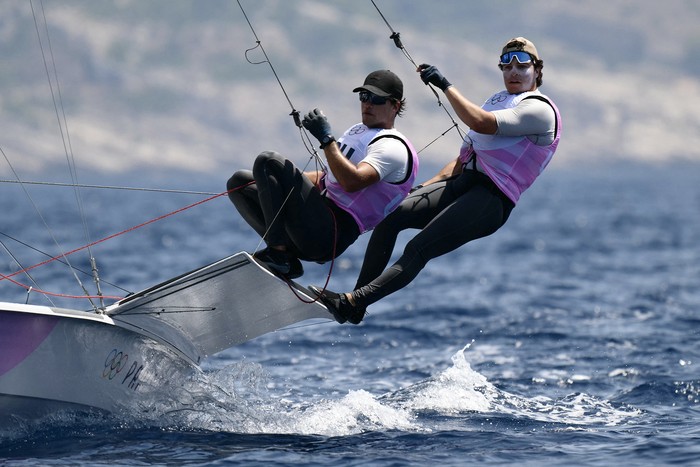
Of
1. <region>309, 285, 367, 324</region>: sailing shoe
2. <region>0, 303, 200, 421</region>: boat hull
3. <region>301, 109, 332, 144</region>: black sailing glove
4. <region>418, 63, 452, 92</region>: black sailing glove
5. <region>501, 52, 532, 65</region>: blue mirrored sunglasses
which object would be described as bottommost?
<region>0, 303, 200, 421</region>: boat hull

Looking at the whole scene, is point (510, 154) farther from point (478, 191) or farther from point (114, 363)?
point (114, 363)

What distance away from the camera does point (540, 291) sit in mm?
19734

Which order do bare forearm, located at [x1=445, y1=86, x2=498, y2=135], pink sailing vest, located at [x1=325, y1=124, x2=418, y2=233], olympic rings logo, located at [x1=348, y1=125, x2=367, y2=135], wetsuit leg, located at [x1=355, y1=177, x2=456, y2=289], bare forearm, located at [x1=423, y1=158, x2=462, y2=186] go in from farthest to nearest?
bare forearm, located at [x1=423, y1=158, x2=462, y2=186] → wetsuit leg, located at [x1=355, y1=177, x2=456, y2=289] → olympic rings logo, located at [x1=348, y1=125, x2=367, y2=135] → pink sailing vest, located at [x1=325, y1=124, x2=418, y2=233] → bare forearm, located at [x1=445, y1=86, x2=498, y2=135]

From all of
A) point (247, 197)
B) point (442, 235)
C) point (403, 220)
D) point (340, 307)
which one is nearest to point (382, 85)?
point (403, 220)

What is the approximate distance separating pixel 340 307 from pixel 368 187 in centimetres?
82

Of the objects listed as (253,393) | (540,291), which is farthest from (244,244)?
(253,393)

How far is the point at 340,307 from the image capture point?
24.3 ft

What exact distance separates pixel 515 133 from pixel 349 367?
510cm

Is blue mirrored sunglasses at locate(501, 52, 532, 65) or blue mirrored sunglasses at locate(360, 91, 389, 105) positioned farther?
blue mirrored sunglasses at locate(501, 52, 532, 65)

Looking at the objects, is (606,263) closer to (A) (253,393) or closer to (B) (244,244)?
(B) (244,244)

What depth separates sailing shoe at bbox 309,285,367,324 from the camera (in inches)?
291

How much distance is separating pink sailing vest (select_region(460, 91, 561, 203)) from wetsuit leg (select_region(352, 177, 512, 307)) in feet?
0.43

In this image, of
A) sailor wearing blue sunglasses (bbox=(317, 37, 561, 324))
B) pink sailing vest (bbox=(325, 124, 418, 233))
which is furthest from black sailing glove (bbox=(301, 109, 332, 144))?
sailor wearing blue sunglasses (bbox=(317, 37, 561, 324))

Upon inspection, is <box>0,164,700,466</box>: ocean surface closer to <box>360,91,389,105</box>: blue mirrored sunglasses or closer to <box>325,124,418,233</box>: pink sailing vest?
<box>325,124,418,233</box>: pink sailing vest
